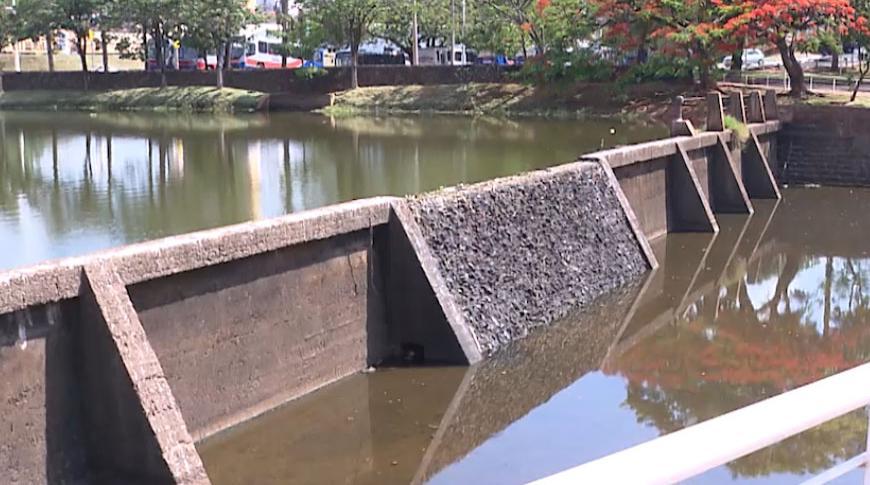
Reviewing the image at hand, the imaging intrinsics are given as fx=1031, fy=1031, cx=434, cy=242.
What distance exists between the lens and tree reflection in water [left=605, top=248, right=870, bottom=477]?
6930 millimetres

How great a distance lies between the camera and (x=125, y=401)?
6.17 meters

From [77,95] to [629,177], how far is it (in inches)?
1593

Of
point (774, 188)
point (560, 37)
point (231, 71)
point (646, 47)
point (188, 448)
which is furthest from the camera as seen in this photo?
point (231, 71)

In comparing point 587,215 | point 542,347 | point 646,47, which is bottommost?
point 542,347

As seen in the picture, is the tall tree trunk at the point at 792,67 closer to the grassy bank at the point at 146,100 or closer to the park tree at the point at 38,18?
the grassy bank at the point at 146,100

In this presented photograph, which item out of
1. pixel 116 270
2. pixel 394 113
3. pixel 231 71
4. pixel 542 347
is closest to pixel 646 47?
pixel 394 113

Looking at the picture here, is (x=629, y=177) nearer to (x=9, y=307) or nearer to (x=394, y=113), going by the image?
(x=9, y=307)

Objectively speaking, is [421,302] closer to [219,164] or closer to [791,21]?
[219,164]

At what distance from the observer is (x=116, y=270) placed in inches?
257

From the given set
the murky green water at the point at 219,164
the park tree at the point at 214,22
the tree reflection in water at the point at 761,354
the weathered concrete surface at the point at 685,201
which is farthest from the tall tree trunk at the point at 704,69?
the park tree at the point at 214,22

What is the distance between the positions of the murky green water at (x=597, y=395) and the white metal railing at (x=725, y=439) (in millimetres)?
2875

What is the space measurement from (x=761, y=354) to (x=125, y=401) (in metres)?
6.36

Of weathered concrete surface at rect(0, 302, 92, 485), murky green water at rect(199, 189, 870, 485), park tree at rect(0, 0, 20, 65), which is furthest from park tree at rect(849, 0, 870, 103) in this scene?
park tree at rect(0, 0, 20, 65)

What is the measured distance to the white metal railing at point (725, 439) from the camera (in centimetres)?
152
